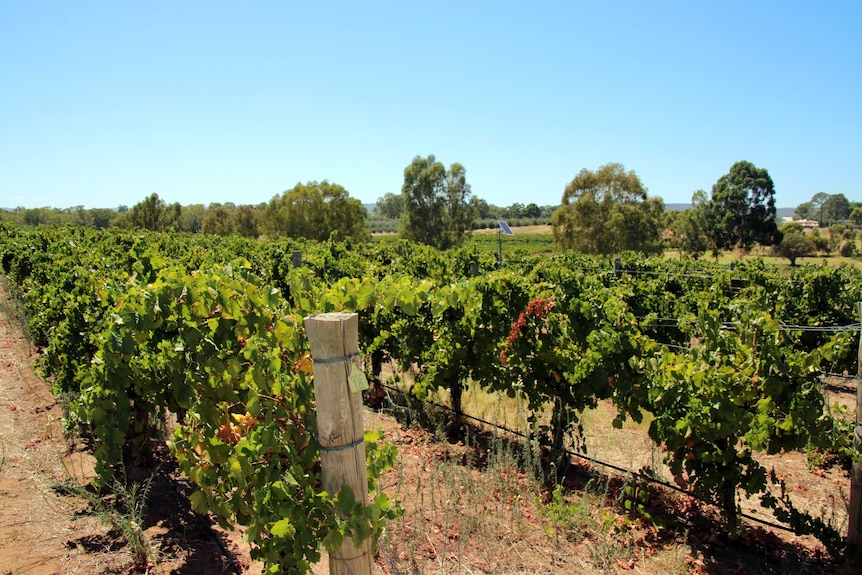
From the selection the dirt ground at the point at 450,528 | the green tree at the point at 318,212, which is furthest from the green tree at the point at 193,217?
the dirt ground at the point at 450,528

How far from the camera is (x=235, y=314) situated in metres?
2.53

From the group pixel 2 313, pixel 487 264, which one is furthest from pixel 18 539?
pixel 2 313

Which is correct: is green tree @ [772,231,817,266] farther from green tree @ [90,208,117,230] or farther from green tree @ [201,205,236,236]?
green tree @ [90,208,117,230]

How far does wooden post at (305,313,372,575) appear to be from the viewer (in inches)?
73.4

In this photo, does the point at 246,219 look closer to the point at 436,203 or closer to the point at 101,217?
the point at 436,203

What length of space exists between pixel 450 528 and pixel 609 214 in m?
31.8

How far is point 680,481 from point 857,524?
1134 millimetres

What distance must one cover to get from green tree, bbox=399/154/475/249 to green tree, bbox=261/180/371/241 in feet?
18.1

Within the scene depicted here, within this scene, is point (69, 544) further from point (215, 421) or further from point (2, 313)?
point (2, 313)

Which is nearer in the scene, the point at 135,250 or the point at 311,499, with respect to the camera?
the point at 311,499

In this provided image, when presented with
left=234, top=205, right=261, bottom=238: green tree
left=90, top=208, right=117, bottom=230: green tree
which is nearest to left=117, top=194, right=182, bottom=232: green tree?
left=234, top=205, right=261, bottom=238: green tree

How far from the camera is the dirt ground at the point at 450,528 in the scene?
329 centimetres

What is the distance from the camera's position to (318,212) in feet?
153

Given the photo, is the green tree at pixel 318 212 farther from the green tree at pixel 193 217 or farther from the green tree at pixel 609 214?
the green tree at pixel 193 217
